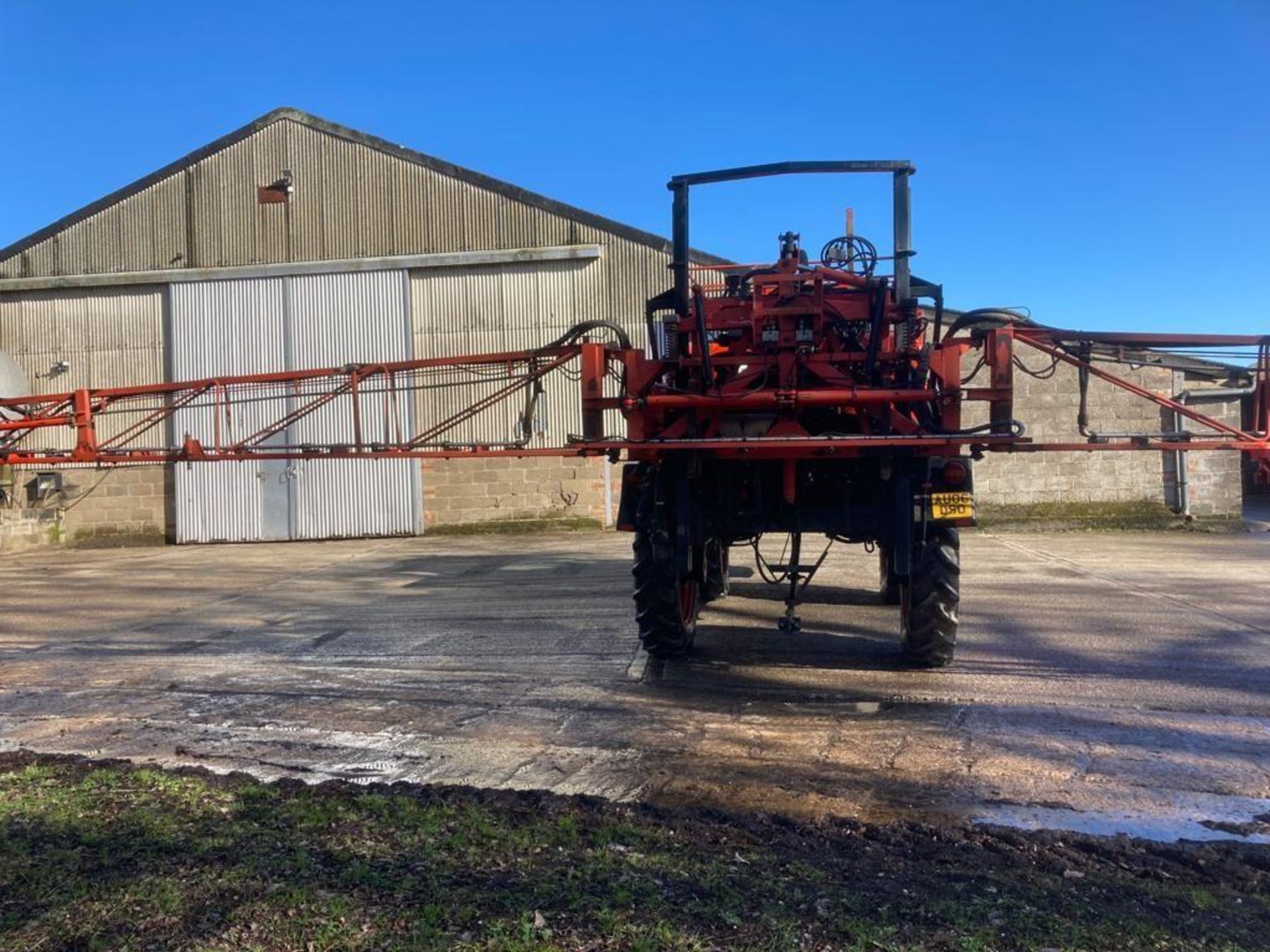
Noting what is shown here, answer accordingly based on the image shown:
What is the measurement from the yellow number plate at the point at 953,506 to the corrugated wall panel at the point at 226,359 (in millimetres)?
17571

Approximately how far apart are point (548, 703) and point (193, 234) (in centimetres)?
1946

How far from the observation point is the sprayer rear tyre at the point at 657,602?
7.84 meters

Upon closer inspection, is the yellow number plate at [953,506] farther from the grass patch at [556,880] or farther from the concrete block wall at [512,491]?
the concrete block wall at [512,491]

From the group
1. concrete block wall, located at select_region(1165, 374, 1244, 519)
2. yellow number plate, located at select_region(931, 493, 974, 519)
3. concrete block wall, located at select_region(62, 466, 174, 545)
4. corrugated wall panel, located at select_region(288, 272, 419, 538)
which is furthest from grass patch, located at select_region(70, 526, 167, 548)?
concrete block wall, located at select_region(1165, 374, 1244, 519)

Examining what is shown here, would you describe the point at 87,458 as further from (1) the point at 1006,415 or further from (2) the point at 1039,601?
(2) the point at 1039,601

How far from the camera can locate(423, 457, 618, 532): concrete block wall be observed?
21.7m

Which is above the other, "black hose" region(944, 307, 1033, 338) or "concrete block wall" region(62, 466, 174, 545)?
"black hose" region(944, 307, 1033, 338)

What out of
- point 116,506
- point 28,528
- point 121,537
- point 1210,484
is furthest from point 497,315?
point 1210,484

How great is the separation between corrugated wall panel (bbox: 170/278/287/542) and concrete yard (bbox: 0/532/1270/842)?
28.7ft

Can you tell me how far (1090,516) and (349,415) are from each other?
1564 centimetres

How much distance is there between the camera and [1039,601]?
11102 mm

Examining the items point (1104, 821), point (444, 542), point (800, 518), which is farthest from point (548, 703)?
point (444, 542)

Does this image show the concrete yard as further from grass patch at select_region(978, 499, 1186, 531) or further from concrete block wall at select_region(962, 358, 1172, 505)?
concrete block wall at select_region(962, 358, 1172, 505)

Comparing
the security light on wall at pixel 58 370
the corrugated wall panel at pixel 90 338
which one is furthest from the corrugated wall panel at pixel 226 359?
the security light on wall at pixel 58 370
